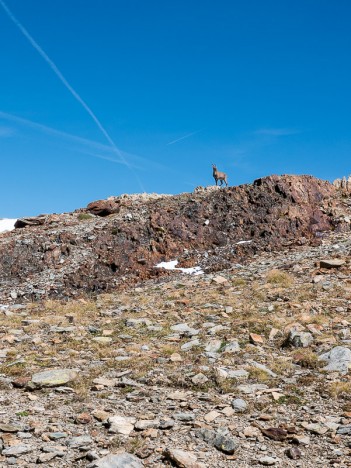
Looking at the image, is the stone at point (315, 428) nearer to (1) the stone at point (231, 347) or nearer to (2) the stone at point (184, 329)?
(1) the stone at point (231, 347)

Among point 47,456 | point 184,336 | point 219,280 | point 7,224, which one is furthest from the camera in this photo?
point 7,224

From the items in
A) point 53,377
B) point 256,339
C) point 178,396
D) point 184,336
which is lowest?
point 178,396

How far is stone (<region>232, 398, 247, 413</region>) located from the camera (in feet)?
28.4

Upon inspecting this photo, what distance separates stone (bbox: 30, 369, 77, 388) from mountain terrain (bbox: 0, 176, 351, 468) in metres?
0.03

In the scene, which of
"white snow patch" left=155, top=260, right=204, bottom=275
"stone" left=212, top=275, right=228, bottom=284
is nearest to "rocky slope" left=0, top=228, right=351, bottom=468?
"stone" left=212, top=275, right=228, bottom=284

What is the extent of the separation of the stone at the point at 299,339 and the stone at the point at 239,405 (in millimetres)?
3867

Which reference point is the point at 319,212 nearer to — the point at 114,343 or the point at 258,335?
the point at 258,335

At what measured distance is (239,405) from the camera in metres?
8.80

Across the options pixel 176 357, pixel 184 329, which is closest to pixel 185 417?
pixel 176 357

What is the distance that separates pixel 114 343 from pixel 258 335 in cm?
460

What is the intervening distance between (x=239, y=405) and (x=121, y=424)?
2567 mm

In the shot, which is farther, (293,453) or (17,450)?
(293,453)

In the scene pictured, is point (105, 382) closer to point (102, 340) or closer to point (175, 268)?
point (102, 340)

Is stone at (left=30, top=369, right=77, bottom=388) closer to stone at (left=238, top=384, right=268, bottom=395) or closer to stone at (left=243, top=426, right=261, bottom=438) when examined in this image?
stone at (left=238, top=384, right=268, bottom=395)
